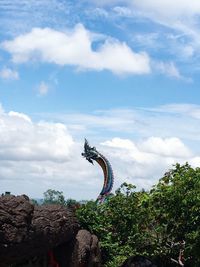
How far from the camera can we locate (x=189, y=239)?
19094mm

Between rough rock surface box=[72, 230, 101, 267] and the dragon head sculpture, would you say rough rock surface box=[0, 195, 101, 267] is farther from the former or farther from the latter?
the dragon head sculpture

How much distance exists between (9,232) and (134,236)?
25.8ft

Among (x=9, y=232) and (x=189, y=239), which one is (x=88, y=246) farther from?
(x=9, y=232)

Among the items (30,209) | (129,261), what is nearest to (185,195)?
(129,261)

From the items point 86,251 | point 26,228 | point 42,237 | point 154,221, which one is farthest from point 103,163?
point 26,228

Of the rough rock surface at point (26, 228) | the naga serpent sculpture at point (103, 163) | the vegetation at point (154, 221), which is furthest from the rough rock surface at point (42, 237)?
the naga serpent sculpture at point (103, 163)

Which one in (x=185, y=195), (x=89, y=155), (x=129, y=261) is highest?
(x=89, y=155)

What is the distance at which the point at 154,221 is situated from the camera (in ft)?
73.3

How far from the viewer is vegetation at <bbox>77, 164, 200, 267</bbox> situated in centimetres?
1923

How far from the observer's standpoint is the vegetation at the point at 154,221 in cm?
1923

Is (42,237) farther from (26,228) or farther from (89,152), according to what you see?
(89,152)

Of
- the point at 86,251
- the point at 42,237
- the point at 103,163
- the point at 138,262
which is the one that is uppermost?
the point at 103,163

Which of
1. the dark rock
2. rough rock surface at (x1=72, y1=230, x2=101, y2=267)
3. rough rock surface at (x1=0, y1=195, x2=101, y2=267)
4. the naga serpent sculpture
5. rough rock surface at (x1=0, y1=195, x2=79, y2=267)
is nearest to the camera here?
rough rock surface at (x1=0, y1=195, x2=79, y2=267)

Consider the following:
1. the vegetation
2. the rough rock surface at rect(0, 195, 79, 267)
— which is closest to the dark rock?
the vegetation
